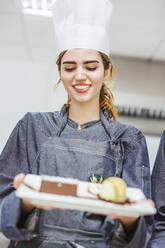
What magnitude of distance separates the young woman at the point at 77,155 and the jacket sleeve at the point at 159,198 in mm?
81

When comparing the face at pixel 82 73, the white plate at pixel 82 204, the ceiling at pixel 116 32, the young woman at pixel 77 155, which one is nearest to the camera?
the white plate at pixel 82 204

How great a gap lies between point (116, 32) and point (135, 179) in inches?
75.6

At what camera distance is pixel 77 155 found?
1129 millimetres

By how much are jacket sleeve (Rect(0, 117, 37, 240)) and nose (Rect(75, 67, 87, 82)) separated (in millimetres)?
313

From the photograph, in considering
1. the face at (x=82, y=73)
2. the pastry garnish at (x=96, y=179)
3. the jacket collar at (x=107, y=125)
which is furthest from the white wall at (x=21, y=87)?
the pastry garnish at (x=96, y=179)

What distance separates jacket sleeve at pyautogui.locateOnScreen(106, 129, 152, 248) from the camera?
946 millimetres

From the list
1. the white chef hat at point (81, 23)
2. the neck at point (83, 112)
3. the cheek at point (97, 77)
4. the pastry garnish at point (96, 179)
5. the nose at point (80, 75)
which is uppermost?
the white chef hat at point (81, 23)

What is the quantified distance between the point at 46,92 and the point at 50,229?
7.53ft

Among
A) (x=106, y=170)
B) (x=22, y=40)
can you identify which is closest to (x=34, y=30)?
(x=22, y=40)

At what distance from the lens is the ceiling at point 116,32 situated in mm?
2336

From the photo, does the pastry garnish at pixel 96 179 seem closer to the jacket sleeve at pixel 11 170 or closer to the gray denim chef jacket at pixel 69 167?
the gray denim chef jacket at pixel 69 167

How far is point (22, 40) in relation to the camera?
294 centimetres

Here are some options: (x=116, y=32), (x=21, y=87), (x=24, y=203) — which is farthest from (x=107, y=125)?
(x=21, y=87)

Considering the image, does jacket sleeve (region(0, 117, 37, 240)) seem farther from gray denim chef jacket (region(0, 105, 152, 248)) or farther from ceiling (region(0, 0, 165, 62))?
ceiling (region(0, 0, 165, 62))
